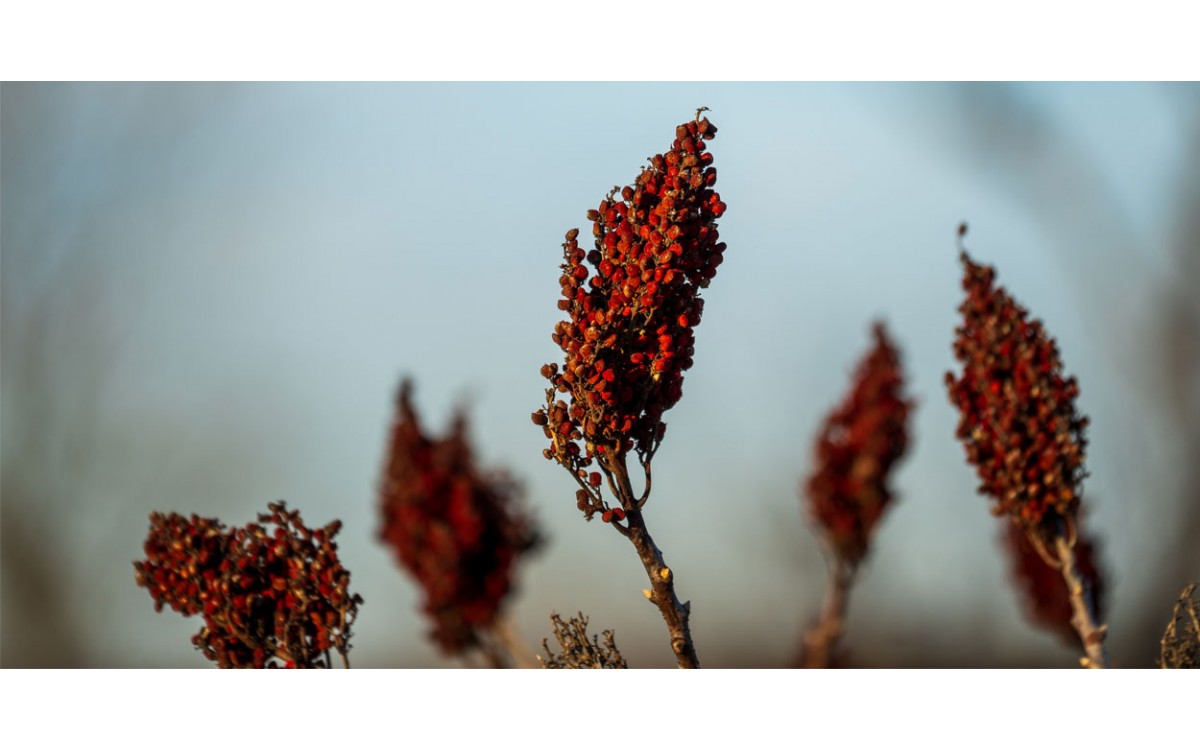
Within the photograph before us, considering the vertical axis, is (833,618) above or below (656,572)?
below

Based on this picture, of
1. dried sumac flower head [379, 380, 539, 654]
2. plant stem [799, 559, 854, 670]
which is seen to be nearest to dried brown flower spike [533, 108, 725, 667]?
dried sumac flower head [379, 380, 539, 654]

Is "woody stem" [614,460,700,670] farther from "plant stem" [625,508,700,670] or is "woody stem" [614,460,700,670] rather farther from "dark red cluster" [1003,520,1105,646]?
"dark red cluster" [1003,520,1105,646]

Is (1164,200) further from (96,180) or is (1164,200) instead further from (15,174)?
(15,174)

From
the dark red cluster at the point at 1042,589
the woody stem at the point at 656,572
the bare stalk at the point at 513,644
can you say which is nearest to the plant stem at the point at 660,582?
the woody stem at the point at 656,572

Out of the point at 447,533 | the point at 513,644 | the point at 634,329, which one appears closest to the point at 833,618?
the point at 513,644

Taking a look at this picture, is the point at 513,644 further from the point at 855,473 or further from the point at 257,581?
the point at 855,473
